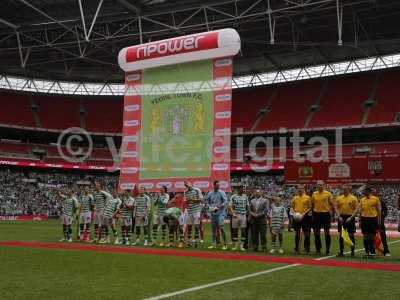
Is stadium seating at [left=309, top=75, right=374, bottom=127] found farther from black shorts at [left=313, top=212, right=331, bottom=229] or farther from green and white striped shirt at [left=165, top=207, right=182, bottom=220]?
black shorts at [left=313, top=212, right=331, bottom=229]

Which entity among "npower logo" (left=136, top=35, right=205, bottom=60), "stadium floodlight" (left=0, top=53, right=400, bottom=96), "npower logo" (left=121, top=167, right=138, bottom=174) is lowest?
"npower logo" (left=121, top=167, right=138, bottom=174)

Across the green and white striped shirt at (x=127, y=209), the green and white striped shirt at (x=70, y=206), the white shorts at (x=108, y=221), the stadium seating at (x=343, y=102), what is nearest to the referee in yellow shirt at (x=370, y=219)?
the green and white striped shirt at (x=127, y=209)

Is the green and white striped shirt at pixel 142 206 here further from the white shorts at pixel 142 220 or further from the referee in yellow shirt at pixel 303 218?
the referee in yellow shirt at pixel 303 218

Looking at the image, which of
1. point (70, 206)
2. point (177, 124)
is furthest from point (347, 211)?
point (70, 206)

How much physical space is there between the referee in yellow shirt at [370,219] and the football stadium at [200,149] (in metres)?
0.03

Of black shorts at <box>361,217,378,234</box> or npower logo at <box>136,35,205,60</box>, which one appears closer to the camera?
black shorts at <box>361,217,378,234</box>

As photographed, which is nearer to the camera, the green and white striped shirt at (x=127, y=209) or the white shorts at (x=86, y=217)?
the green and white striped shirt at (x=127, y=209)

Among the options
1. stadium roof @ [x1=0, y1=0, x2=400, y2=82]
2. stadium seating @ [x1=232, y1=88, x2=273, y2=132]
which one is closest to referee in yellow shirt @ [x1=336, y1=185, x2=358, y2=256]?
stadium roof @ [x1=0, y1=0, x2=400, y2=82]

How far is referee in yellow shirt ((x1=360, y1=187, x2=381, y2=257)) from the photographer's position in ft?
42.2

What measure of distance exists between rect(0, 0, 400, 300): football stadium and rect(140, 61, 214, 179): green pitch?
48mm

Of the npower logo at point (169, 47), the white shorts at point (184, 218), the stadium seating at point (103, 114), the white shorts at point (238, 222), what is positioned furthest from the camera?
the stadium seating at point (103, 114)

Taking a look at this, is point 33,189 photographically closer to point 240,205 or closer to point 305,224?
point 240,205

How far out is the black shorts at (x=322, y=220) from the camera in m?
13.6

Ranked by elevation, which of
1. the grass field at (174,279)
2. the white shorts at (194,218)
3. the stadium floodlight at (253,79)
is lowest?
the grass field at (174,279)
